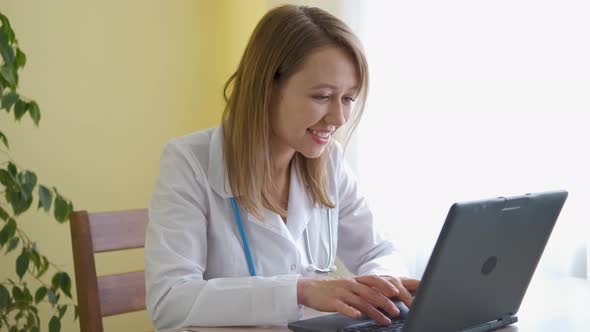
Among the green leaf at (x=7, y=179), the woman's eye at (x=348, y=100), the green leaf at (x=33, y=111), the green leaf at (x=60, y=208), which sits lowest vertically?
the green leaf at (x=60, y=208)

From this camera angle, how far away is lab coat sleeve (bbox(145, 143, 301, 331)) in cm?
132

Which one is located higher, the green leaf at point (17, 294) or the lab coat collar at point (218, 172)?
the lab coat collar at point (218, 172)

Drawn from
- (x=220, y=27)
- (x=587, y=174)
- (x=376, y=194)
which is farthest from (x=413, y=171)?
(x=220, y=27)

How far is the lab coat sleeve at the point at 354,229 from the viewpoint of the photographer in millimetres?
1836

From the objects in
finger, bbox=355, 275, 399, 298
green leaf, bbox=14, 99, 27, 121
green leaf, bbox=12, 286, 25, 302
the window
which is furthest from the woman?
green leaf, bbox=12, 286, 25, 302

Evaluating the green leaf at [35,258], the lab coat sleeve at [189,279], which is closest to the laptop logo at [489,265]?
the lab coat sleeve at [189,279]

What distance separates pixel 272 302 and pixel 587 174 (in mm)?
1041

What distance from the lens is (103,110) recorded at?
3.01 m

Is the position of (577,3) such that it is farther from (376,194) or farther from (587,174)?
(376,194)

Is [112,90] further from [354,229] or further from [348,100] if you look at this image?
[348,100]

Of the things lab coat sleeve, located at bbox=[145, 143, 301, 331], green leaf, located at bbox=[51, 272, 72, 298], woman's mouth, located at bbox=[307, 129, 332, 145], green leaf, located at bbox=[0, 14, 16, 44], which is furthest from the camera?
green leaf, located at bbox=[51, 272, 72, 298]

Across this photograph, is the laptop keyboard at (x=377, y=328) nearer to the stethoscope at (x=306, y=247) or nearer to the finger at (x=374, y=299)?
the finger at (x=374, y=299)

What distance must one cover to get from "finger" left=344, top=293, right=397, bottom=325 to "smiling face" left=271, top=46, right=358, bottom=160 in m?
0.45

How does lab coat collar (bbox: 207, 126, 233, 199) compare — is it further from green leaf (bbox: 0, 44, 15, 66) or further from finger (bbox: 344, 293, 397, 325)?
green leaf (bbox: 0, 44, 15, 66)
